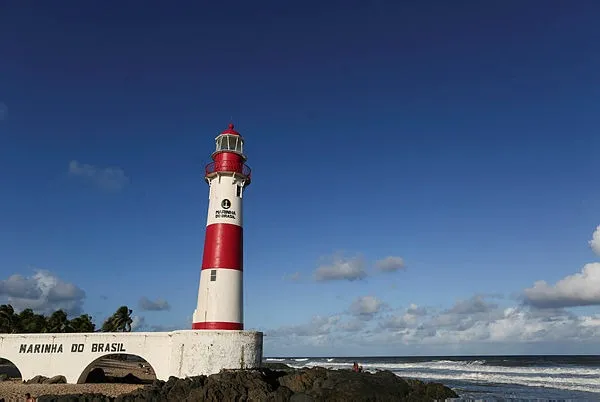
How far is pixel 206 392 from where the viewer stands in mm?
17344

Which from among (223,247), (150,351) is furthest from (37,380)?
(223,247)

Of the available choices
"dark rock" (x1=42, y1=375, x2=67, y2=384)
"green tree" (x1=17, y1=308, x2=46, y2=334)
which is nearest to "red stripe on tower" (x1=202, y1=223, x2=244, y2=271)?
"dark rock" (x1=42, y1=375, x2=67, y2=384)

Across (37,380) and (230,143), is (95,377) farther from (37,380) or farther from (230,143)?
(230,143)

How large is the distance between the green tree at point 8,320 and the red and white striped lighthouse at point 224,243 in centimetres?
3921

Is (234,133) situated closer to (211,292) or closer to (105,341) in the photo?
(211,292)

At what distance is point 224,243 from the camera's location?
73.4ft

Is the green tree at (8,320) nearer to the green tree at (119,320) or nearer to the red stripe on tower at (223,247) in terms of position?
the green tree at (119,320)

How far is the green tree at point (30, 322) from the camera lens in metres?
50.7

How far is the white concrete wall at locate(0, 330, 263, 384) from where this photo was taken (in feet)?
67.4

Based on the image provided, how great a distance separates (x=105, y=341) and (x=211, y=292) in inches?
210

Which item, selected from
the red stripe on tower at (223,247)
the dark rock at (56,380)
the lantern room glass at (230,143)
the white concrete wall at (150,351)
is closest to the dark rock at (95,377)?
the dark rock at (56,380)

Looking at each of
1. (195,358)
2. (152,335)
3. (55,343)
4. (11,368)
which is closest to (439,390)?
(195,358)

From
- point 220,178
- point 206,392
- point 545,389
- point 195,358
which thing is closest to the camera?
point 206,392

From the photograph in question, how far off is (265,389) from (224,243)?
6962mm
